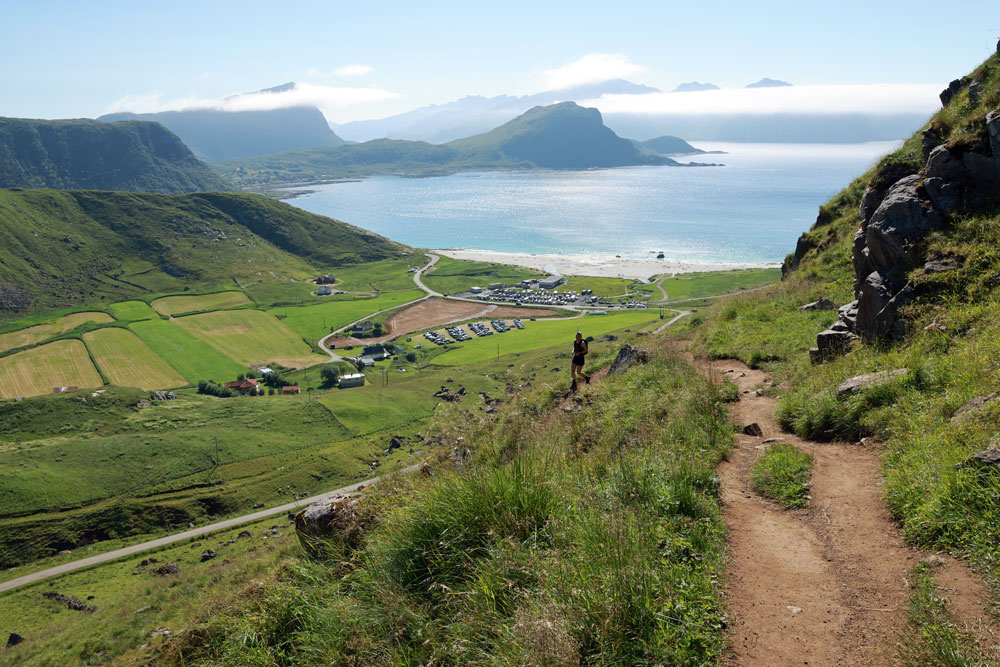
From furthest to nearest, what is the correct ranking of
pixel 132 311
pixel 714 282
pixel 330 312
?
pixel 714 282 < pixel 330 312 < pixel 132 311

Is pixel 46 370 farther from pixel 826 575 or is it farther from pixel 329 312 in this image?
pixel 826 575

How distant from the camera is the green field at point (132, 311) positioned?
409ft

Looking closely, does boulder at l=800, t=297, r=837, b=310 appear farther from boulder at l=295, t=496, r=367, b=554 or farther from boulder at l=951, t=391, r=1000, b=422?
boulder at l=295, t=496, r=367, b=554

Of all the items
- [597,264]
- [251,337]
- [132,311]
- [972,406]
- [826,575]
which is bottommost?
[251,337]

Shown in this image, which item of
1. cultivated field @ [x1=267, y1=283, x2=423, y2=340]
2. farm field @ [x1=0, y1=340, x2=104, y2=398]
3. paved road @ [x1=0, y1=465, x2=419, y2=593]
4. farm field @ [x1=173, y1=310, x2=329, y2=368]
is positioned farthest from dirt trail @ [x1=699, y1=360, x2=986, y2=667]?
cultivated field @ [x1=267, y1=283, x2=423, y2=340]

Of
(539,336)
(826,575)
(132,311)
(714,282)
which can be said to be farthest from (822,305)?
(132,311)

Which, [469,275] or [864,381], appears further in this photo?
[469,275]

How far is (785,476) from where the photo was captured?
8.21 meters

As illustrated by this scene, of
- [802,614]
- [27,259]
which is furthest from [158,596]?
[27,259]

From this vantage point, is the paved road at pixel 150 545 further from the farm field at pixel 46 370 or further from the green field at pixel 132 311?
the green field at pixel 132 311

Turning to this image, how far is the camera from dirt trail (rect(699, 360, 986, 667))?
498 cm

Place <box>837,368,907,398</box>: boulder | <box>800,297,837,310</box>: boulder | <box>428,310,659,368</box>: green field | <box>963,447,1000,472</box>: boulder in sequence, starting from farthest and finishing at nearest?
<box>428,310,659,368</box>: green field < <box>800,297,837,310</box>: boulder < <box>837,368,907,398</box>: boulder < <box>963,447,1000,472</box>: boulder

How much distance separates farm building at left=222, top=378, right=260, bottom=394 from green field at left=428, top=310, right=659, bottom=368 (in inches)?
1184

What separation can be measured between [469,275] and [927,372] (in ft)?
493
